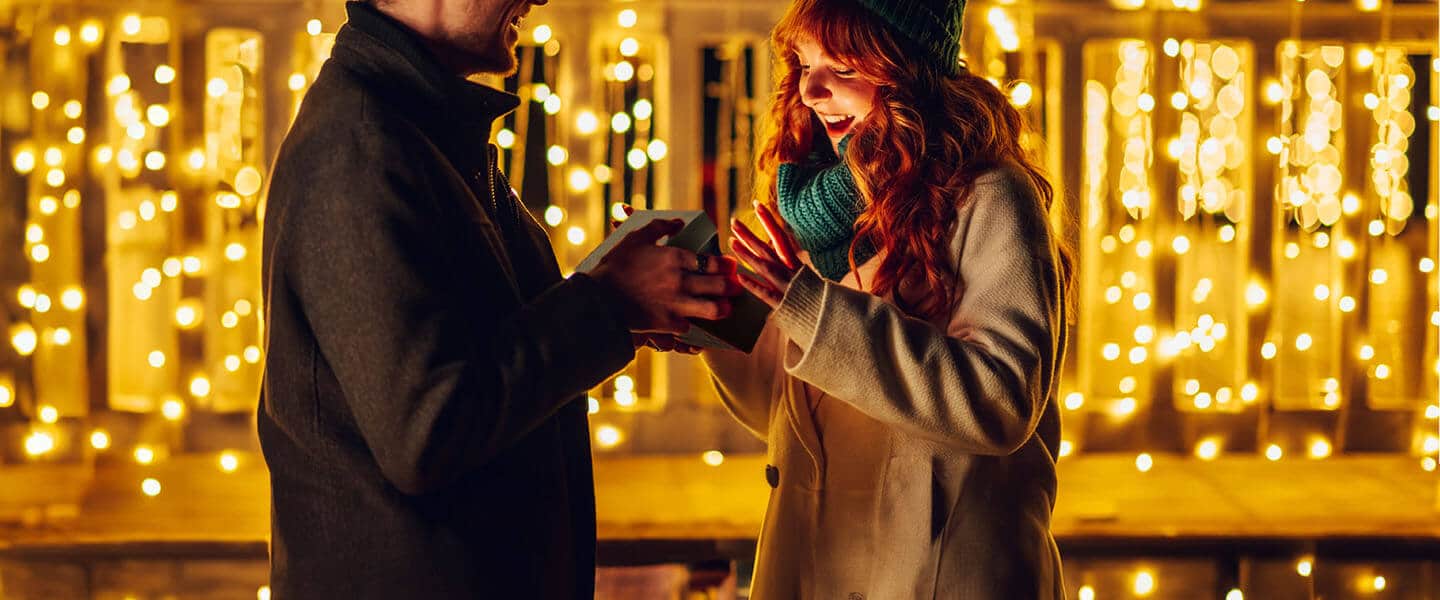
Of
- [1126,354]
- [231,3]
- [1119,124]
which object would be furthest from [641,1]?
[1126,354]

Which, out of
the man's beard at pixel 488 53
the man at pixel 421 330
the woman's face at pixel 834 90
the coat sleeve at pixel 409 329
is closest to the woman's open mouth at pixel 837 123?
the woman's face at pixel 834 90

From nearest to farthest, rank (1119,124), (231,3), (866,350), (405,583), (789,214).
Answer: (405,583), (866,350), (789,214), (231,3), (1119,124)

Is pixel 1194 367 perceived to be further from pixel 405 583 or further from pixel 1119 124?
pixel 405 583

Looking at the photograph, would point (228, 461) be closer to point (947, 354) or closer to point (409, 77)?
point (409, 77)

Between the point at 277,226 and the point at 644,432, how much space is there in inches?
109

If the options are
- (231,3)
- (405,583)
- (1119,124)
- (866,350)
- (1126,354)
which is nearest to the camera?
(405,583)

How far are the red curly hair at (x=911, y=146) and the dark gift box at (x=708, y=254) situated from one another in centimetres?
24

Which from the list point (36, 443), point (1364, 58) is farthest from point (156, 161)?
point (1364, 58)

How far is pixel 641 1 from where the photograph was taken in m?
3.99

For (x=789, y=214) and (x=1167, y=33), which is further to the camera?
(x=1167, y=33)

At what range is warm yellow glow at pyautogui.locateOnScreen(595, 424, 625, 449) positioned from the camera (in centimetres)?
407

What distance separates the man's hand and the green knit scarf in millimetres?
349

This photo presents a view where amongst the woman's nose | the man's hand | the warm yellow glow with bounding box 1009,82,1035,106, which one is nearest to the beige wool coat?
the man's hand

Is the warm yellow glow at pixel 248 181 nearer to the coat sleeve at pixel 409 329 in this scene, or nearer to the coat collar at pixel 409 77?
the coat collar at pixel 409 77
